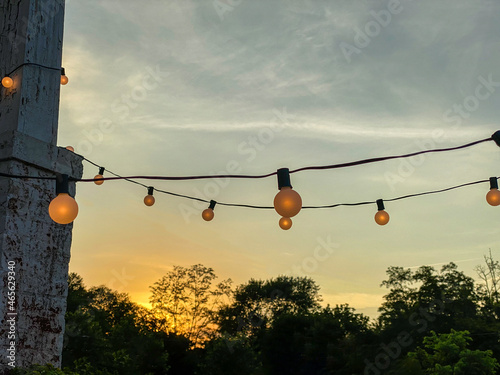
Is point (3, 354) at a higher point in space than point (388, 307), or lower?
lower

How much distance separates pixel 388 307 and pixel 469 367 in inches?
574

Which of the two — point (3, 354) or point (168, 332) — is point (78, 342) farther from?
point (3, 354)

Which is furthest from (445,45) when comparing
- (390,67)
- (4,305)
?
(4,305)

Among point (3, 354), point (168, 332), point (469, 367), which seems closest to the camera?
point (3, 354)

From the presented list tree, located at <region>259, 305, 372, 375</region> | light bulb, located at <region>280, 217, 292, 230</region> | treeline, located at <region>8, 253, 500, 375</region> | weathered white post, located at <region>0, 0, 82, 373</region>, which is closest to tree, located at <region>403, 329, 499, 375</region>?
treeline, located at <region>8, 253, 500, 375</region>

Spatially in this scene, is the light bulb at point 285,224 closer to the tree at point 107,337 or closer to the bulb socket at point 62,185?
the bulb socket at point 62,185

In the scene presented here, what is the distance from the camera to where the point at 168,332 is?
125 feet

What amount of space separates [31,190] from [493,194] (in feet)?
15.2

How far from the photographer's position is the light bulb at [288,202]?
292cm

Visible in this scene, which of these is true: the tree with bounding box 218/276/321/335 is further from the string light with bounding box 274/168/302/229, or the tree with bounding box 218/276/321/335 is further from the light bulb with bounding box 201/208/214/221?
the string light with bounding box 274/168/302/229

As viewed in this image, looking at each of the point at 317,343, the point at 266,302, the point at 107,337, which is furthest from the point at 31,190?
the point at 266,302

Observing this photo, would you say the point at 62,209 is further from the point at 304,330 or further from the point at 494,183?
the point at 304,330

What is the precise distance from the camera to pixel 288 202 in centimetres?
292

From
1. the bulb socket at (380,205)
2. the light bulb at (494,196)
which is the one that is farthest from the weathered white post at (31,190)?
the light bulb at (494,196)
